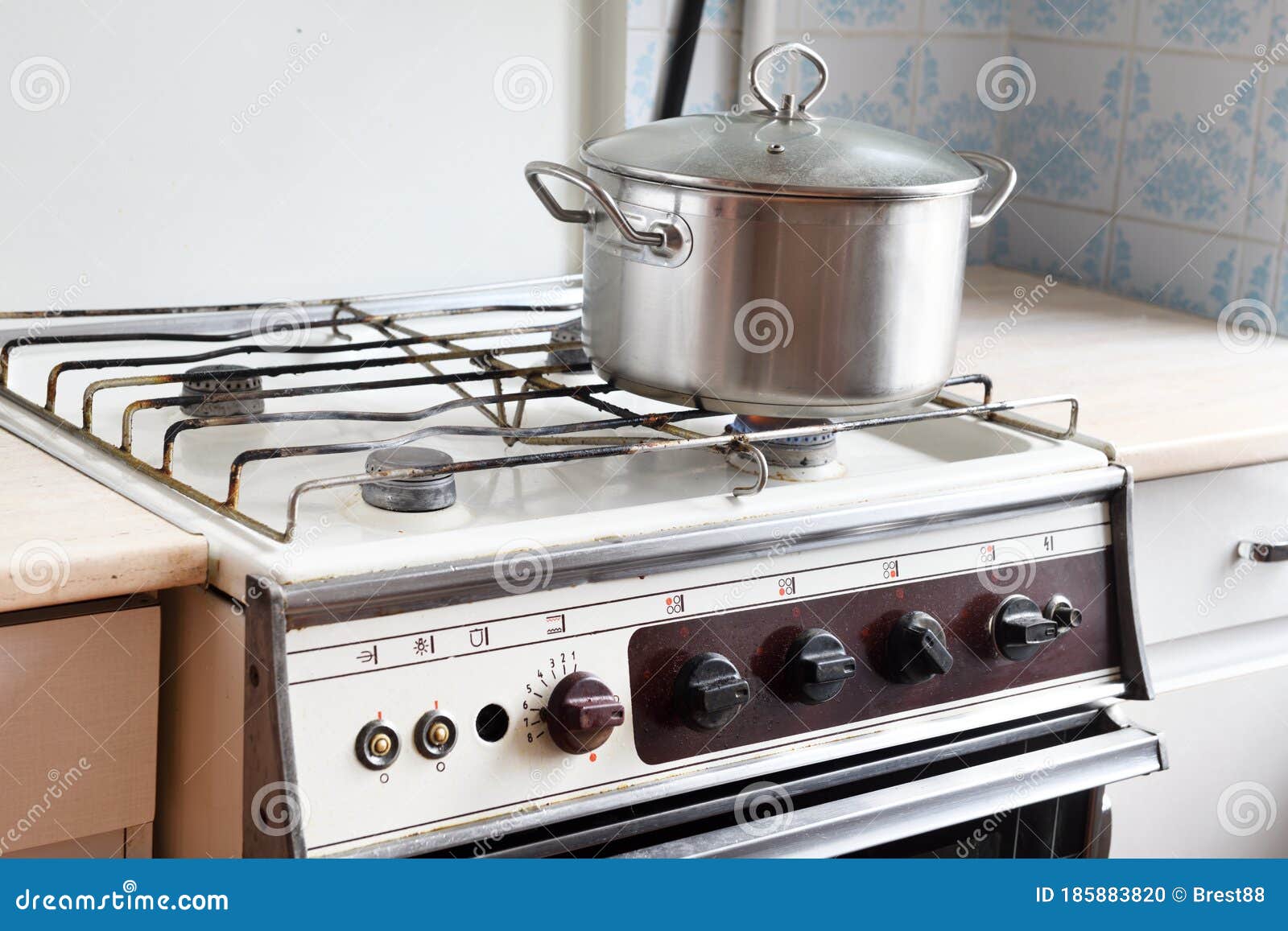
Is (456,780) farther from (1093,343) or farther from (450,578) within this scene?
(1093,343)

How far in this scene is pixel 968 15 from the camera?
6.12ft

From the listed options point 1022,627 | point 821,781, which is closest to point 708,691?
point 821,781

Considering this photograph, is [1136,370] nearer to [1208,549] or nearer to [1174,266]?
[1208,549]

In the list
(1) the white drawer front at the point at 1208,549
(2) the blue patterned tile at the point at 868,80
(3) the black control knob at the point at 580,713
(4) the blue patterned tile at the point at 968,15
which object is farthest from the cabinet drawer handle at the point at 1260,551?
(4) the blue patterned tile at the point at 968,15

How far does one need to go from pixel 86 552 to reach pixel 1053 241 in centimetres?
145

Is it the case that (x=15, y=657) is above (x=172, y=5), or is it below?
below

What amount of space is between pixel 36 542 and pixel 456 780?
27 cm

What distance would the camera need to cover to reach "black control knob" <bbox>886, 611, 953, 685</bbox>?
3.09 feet

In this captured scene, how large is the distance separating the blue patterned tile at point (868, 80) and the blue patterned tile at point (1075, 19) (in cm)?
20

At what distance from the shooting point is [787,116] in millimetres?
1058

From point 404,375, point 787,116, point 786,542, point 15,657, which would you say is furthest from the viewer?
point 404,375

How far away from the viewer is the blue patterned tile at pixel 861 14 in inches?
66.9

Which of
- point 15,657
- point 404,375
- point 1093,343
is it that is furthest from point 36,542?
point 1093,343

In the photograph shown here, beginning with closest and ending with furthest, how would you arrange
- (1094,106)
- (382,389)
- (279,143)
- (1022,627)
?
1. (1022,627)
2. (382,389)
3. (279,143)
4. (1094,106)
